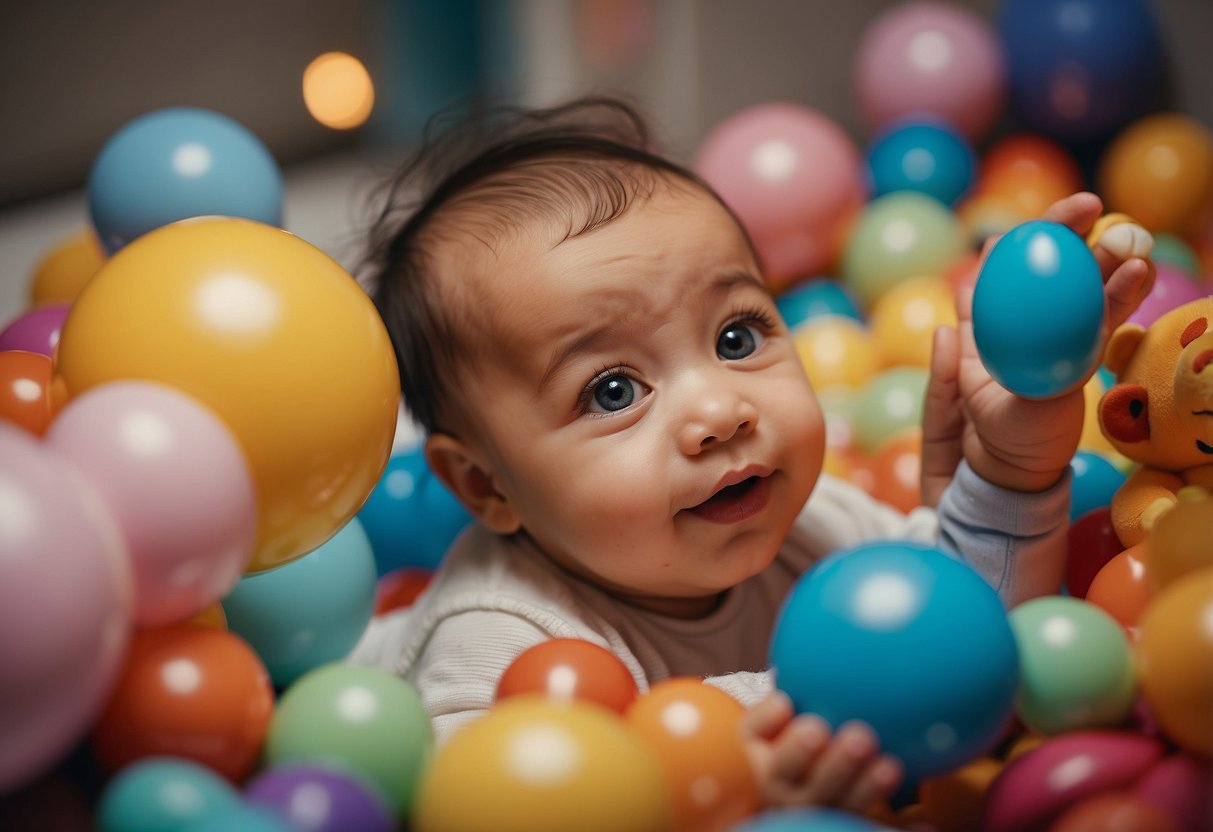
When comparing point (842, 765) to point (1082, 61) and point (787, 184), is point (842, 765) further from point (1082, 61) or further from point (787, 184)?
point (1082, 61)

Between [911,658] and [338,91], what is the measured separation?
6.78 feet

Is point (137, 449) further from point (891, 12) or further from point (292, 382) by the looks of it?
A: point (891, 12)

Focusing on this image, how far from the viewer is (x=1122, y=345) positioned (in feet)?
3.10

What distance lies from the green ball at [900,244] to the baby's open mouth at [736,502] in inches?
31.2

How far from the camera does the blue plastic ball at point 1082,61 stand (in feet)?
5.85

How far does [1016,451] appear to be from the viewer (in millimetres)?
959

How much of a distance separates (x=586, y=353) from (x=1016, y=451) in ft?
1.09

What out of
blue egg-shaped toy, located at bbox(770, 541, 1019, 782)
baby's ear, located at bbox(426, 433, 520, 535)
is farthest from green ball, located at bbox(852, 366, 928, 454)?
blue egg-shaped toy, located at bbox(770, 541, 1019, 782)

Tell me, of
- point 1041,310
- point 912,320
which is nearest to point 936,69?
point 912,320

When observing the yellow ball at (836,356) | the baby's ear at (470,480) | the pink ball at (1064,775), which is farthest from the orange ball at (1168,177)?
the pink ball at (1064,775)

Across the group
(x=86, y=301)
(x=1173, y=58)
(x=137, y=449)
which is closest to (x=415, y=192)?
(x=86, y=301)

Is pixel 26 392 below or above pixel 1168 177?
above

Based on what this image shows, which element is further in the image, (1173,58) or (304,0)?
(304,0)

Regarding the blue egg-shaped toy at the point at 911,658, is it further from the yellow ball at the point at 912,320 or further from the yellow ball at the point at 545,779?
the yellow ball at the point at 912,320
